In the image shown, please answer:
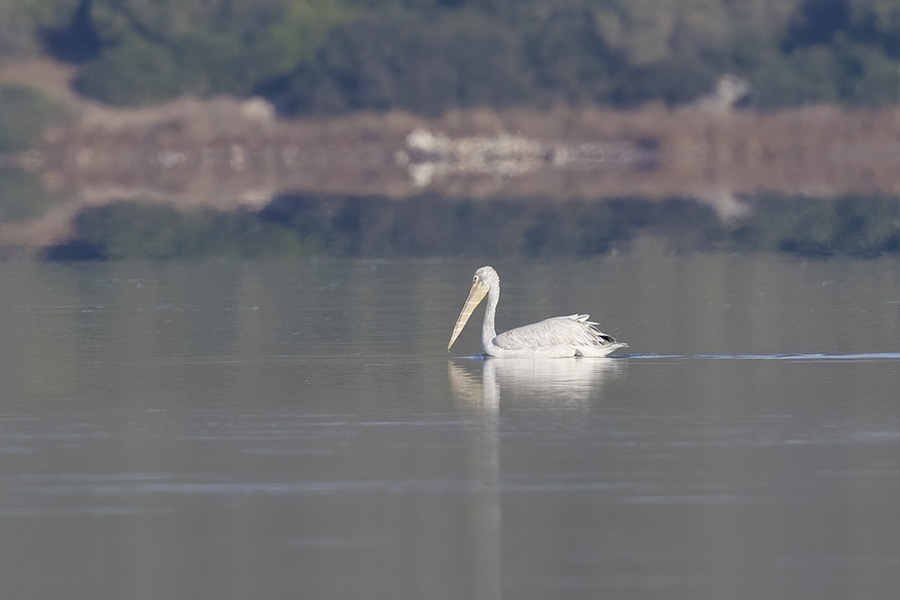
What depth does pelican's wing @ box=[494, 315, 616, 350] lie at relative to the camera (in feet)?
40.3

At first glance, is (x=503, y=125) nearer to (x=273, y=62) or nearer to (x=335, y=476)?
(x=273, y=62)

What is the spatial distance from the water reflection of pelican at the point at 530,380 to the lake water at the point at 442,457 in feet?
0.14

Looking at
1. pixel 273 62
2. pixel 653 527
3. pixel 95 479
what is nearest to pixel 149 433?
pixel 95 479

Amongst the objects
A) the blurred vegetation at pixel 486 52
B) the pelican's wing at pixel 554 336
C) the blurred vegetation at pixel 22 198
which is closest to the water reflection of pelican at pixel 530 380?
the pelican's wing at pixel 554 336

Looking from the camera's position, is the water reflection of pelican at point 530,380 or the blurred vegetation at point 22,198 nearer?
the water reflection of pelican at point 530,380

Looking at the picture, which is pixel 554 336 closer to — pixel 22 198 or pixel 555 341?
pixel 555 341

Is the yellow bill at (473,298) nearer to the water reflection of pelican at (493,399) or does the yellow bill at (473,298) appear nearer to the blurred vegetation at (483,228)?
the water reflection of pelican at (493,399)

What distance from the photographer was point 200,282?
19.3 metres

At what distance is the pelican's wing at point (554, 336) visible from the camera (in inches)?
484

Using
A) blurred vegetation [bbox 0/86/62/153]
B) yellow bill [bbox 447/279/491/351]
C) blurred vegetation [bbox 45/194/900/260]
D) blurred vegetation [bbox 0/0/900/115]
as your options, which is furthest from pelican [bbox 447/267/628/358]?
blurred vegetation [bbox 0/86/62/153]

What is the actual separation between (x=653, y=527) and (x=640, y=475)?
95cm

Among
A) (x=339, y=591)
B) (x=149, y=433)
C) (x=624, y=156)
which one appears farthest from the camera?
(x=624, y=156)

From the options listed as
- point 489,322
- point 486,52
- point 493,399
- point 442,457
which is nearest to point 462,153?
point 486,52

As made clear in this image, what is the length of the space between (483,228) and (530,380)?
50.1 feet
